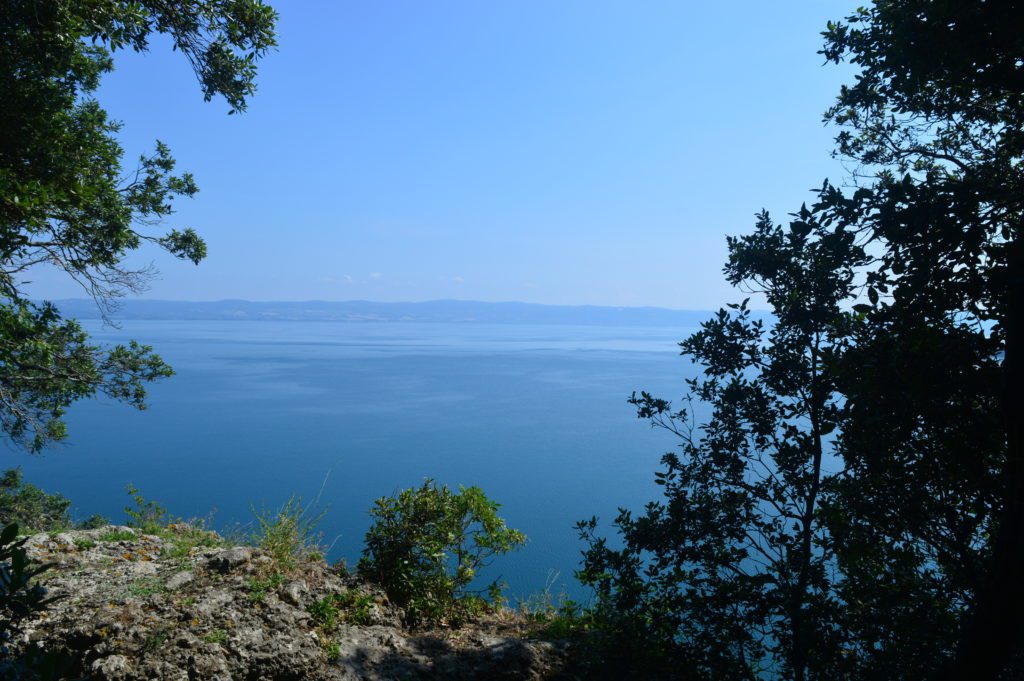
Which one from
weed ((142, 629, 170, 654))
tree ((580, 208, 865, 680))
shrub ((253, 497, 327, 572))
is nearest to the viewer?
tree ((580, 208, 865, 680))

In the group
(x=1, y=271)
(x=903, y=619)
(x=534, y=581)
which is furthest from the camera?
(x=534, y=581)

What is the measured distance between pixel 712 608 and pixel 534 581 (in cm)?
1313

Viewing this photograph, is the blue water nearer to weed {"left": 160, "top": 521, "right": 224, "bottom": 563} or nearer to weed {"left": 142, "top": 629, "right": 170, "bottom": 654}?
weed {"left": 160, "top": 521, "right": 224, "bottom": 563}

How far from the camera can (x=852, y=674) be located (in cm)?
294

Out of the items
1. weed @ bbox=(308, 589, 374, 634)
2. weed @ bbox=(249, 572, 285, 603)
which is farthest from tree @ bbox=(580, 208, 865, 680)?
weed @ bbox=(249, 572, 285, 603)

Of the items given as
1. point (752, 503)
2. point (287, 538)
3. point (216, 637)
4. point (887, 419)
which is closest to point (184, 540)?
point (287, 538)

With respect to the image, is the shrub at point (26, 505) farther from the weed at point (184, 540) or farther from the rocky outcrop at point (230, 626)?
the rocky outcrop at point (230, 626)

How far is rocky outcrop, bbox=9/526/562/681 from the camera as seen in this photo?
353 cm

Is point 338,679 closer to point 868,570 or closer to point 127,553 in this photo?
point 127,553

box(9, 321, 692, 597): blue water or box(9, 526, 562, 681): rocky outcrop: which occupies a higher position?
box(9, 526, 562, 681): rocky outcrop

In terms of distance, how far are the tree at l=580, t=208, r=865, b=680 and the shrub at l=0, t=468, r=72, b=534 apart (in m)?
10.00

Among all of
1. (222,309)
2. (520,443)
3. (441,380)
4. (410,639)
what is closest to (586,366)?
(441,380)

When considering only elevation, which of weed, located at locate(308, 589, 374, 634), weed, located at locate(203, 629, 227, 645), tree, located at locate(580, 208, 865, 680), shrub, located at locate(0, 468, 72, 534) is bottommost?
shrub, located at locate(0, 468, 72, 534)

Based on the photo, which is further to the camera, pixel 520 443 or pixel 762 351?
pixel 520 443
